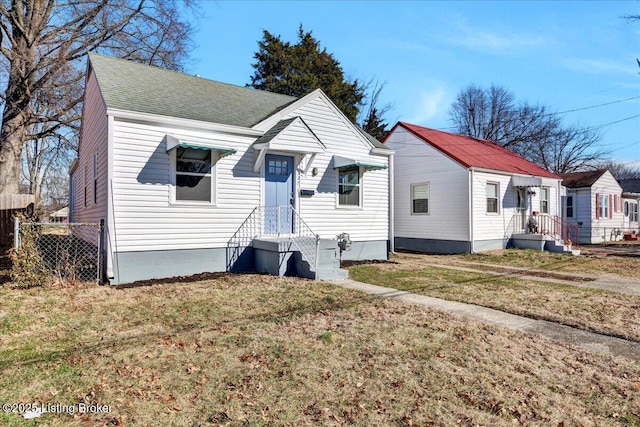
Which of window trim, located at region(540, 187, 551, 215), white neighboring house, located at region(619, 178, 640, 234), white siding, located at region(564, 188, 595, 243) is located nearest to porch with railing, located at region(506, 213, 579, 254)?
window trim, located at region(540, 187, 551, 215)

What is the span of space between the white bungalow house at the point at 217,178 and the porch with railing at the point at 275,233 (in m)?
0.03

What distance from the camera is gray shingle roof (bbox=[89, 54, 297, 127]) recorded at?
9.10 meters

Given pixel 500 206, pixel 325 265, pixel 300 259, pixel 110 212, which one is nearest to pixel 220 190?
pixel 110 212

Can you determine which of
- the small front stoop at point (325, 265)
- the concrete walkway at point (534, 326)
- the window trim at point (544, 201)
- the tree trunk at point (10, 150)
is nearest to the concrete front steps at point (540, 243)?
the window trim at point (544, 201)

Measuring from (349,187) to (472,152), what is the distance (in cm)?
860

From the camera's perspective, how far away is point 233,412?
315 centimetres

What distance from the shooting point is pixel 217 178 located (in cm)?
956

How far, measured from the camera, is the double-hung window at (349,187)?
1192 cm

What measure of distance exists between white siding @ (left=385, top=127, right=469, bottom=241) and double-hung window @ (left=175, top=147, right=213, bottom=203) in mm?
10208

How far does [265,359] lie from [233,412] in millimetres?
1057

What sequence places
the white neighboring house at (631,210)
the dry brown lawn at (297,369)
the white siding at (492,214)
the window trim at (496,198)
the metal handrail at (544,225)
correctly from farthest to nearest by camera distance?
1. the white neighboring house at (631,210)
2. the metal handrail at (544,225)
3. the window trim at (496,198)
4. the white siding at (492,214)
5. the dry brown lawn at (297,369)

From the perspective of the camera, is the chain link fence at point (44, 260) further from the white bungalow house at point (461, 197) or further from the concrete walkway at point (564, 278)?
the white bungalow house at point (461, 197)

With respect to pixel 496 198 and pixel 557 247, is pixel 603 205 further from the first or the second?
pixel 496 198

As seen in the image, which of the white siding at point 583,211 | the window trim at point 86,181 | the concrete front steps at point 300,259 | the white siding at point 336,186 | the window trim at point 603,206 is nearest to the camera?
the concrete front steps at point 300,259
